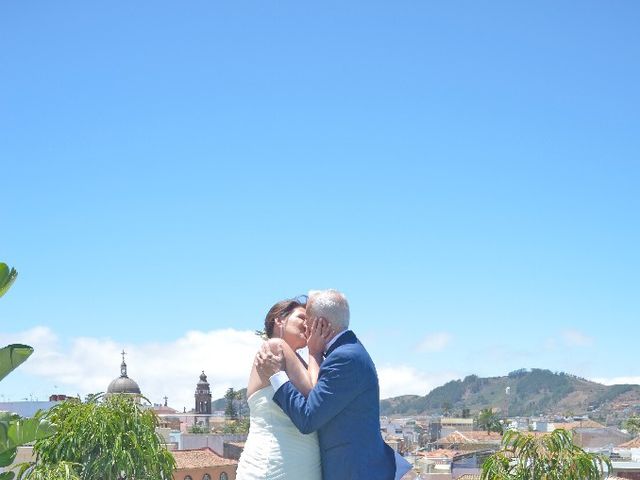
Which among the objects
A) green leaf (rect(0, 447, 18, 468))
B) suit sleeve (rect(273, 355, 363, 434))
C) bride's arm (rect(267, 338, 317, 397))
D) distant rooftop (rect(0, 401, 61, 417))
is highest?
distant rooftop (rect(0, 401, 61, 417))

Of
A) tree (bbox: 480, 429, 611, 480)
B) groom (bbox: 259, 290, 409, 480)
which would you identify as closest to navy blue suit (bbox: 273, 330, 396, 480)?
groom (bbox: 259, 290, 409, 480)

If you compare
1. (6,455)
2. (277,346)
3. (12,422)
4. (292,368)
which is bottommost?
(292,368)

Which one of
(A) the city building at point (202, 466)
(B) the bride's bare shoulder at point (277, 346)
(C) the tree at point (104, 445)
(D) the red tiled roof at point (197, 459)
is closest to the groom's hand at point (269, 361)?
(B) the bride's bare shoulder at point (277, 346)

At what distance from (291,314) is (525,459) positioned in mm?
15288

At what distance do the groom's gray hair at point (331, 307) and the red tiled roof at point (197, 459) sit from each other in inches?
1756

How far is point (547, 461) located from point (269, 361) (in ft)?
50.5

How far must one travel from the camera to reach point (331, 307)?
4594 mm

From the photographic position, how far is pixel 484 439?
A: 87.9m

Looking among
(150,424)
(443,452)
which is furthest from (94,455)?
(443,452)

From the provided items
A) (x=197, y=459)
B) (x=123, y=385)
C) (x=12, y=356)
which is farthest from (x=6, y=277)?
(x=123, y=385)

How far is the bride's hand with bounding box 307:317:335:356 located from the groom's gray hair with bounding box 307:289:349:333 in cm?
2

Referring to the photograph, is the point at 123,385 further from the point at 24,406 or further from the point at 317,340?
the point at 317,340

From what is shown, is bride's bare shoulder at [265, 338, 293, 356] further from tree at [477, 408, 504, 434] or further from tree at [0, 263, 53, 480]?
tree at [477, 408, 504, 434]

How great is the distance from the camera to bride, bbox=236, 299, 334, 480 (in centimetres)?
452
